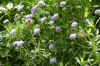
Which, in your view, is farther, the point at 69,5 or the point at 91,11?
the point at 91,11

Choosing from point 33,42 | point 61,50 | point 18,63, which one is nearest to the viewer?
point 61,50

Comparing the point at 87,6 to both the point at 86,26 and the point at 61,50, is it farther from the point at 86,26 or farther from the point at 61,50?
the point at 61,50

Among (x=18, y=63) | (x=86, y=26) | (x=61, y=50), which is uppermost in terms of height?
(x=86, y=26)

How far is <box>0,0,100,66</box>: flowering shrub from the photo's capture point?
7.25ft

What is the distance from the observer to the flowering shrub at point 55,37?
2.21m

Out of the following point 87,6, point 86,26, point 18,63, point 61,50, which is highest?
point 87,6

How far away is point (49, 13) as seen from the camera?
252 centimetres

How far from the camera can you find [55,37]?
92.4 inches

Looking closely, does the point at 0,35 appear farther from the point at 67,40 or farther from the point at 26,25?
the point at 67,40

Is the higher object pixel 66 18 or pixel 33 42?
pixel 66 18

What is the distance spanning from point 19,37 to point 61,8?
0.56 m

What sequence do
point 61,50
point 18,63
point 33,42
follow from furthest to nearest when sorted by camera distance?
1. point 18,63
2. point 33,42
3. point 61,50

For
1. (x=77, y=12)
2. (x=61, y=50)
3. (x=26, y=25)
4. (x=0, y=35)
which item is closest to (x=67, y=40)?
(x=61, y=50)

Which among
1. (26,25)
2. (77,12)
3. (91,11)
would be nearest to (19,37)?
(26,25)
